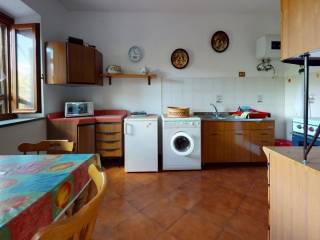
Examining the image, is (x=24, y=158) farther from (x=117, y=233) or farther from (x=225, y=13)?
(x=225, y=13)

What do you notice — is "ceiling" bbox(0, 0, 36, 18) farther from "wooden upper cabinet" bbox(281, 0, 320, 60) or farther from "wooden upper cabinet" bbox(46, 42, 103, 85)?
"wooden upper cabinet" bbox(281, 0, 320, 60)

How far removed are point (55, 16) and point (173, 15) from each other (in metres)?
1.84

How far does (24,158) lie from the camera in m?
1.40

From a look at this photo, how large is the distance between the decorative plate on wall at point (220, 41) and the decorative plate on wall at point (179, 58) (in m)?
0.50


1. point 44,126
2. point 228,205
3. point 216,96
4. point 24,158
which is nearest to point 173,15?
point 216,96

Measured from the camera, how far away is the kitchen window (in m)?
2.80

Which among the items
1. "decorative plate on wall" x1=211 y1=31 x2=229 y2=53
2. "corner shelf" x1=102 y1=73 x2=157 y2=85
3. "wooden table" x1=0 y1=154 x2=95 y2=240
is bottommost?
"wooden table" x1=0 y1=154 x2=95 y2=240

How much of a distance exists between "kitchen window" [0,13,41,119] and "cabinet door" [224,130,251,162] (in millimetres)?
2713

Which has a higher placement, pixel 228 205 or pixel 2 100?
pixel 2 100

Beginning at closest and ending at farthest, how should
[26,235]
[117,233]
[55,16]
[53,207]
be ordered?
[26,235]
[53,207]
[117,233]
[55,16]

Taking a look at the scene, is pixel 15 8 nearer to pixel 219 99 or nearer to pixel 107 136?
pixel 107 136

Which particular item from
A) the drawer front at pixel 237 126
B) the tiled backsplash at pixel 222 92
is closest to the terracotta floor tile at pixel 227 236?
the drawer front at pixel 237 126

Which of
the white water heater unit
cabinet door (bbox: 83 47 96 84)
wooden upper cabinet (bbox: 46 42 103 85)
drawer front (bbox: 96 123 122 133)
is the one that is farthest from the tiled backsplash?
wooden upper cabinet (bbox: 46 42 103 85)

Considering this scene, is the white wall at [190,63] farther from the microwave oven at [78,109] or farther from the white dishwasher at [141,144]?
the white dishwasher at [141,144]
